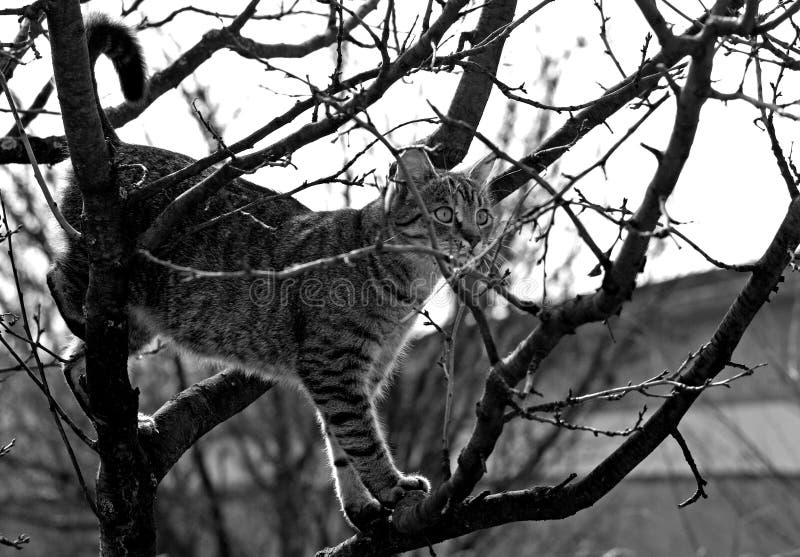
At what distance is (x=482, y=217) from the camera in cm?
422

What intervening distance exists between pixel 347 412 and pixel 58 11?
6.74 ft

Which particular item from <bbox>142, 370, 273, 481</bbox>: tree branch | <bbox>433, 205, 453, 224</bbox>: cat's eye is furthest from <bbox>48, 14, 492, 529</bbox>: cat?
<bbox>142, 370, 273, 481</bbox>: tree branch

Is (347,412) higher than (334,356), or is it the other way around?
(334,356)

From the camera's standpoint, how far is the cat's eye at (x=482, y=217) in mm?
4176

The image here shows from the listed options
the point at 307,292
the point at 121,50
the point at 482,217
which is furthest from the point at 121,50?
the point at 482,217

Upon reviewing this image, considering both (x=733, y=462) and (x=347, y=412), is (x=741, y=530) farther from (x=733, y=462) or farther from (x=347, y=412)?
(x=347, y=412)

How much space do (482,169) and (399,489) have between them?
168 centimetres

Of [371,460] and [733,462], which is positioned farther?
[733,462]

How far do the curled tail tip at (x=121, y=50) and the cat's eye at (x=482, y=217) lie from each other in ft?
5.31

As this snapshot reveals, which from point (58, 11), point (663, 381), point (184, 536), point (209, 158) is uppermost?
point (184, 536)

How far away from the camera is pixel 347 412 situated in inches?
153

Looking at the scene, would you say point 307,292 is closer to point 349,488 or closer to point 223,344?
point 223,344

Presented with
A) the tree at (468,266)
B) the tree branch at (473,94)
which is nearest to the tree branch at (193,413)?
the tree at (468,266)

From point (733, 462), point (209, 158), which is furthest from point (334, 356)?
point (733, 462)
